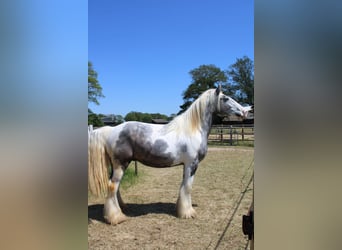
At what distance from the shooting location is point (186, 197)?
233 centimetres

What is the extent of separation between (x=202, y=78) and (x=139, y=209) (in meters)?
18.7

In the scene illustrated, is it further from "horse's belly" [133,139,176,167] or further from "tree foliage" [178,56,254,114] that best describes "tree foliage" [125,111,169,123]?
"horse's belly" [133,139,176,167]

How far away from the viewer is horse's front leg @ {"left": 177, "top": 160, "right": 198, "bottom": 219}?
2303 millimetres

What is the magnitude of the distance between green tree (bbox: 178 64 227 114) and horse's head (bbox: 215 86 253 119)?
15.6 m

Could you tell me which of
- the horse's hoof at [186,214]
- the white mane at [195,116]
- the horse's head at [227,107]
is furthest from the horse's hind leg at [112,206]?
the horse's head at [227,107]

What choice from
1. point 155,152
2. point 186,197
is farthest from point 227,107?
point 186,197

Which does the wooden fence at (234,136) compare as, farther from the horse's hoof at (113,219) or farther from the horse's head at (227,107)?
the horse's hoof at (113,219)

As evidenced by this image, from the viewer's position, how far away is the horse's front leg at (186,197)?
230cm

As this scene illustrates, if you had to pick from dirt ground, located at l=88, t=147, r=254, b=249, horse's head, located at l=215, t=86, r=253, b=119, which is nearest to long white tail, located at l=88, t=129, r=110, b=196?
dirt ground, located at l=88, t=147, r=254, b=249
